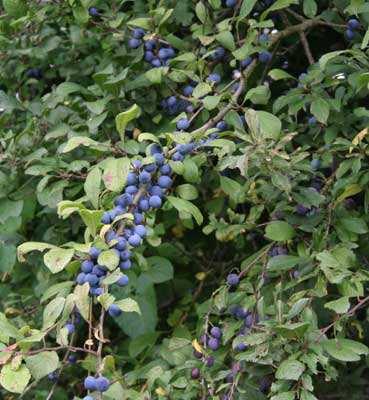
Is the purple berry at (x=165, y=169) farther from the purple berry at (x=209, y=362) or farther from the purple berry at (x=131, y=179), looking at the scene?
the purple berry at (x=209, y=362)

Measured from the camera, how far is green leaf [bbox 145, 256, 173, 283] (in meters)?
2.21

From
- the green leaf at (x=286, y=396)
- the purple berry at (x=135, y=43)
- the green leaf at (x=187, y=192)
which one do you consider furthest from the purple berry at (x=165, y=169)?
the purple berry at (x=135, y=43)

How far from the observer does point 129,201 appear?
1.59 meters

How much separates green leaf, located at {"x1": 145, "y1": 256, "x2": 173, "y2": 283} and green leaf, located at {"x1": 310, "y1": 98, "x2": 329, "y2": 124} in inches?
23.5

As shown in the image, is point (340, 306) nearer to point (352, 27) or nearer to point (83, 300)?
point (83, 300)

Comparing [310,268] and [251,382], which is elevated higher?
[310,268]

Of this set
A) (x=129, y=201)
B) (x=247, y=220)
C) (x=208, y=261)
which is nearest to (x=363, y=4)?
(x=247, y=220)

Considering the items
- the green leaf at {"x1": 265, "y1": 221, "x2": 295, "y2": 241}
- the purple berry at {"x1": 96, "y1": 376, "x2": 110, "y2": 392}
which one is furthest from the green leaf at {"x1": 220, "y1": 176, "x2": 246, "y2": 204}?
the purple berry at {"x1": 96, "y1": 376, "x2": 110, "y2": 392}

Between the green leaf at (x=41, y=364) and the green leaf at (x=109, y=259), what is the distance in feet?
0.59

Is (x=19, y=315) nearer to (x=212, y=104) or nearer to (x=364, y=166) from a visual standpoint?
(x=212, y=104)

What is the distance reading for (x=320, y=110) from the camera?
71.4 inches

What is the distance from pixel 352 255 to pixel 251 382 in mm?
298

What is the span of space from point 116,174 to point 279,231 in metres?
0.38

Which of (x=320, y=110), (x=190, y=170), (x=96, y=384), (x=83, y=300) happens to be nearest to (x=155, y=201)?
(x=190, y=170)
